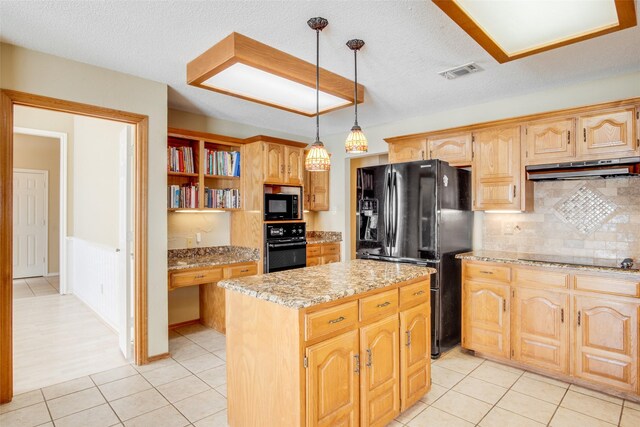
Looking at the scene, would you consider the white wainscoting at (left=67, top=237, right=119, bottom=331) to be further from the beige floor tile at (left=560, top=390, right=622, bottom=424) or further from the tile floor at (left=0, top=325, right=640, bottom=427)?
the beige floor tile at (left=560, top=390, right=622, bottom=424)

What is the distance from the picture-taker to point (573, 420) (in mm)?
2350

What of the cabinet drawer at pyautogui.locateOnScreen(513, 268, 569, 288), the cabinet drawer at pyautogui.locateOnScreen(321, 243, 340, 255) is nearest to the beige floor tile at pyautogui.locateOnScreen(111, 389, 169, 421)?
the cabinet drawer at pyautogui.locateOnScreen(321, 243, 340, 255)

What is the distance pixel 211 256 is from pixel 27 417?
219 centimetres

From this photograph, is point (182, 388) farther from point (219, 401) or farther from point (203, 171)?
point (203, 171)

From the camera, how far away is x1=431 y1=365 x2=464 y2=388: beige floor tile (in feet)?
9.39

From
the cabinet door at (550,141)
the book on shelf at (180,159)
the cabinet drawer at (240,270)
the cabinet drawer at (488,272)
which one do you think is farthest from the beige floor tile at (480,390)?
the book on shelf at (180,159)

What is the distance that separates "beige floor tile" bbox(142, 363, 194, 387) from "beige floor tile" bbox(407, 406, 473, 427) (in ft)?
6.31

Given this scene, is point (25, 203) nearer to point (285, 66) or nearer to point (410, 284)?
point (285, 66)

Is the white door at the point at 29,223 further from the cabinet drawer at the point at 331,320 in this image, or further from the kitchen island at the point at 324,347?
the cabinet drawer at the point at 331,320

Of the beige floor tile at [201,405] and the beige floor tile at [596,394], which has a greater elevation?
the beige floor tile at [201,405]

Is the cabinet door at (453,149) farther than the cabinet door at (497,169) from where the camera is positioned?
Yes

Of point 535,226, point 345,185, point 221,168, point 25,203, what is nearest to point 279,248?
point 221,168

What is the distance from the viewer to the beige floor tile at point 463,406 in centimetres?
240

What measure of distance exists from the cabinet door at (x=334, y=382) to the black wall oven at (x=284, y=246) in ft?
7.56
